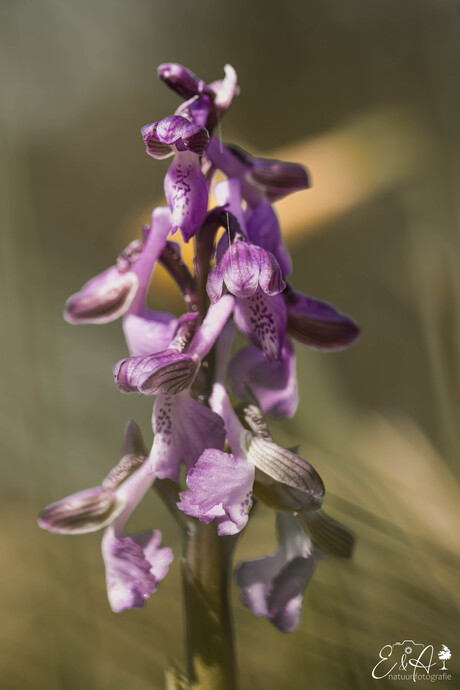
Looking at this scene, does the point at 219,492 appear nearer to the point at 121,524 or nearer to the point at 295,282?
the point at 121,524

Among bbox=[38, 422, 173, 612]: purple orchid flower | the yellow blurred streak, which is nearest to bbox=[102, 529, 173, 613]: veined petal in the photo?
bbox=[38, 422, 173, 612]: purple orchid flower

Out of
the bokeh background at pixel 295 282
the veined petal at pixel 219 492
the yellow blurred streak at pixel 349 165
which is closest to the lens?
the veined petal at pixel 219 492

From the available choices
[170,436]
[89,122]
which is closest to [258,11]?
[89,122]

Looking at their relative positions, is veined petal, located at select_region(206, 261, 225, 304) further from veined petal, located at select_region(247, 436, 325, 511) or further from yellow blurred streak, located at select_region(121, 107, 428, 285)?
yellow blurred streak, located at select_region(121, 107, 428, 285)

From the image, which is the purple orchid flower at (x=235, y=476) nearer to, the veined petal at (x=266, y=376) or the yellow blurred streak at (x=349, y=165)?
the veined petal at (x=266, y=376)

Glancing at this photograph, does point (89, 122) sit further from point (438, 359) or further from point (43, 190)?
point (438, 359)

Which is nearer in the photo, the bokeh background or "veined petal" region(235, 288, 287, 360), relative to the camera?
"veined petal" region(235, 288, 287, 360)

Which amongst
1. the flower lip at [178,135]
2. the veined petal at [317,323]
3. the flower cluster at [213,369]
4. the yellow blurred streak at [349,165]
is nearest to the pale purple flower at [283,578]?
the flower cluster at [213,369]
